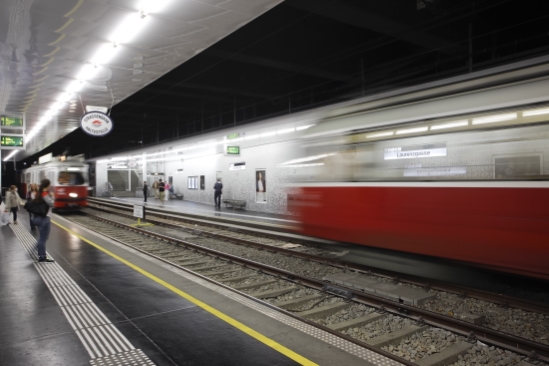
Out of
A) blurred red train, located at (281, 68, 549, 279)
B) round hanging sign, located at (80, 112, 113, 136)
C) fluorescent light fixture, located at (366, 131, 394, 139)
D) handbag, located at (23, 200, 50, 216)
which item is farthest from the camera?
round hanging sign, located at (80, 112, 113, 136)

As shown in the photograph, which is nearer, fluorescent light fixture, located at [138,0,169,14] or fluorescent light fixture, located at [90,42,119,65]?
fluorescent light fixture, located at [138,0,169,14]

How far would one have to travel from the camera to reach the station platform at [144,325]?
144 inches

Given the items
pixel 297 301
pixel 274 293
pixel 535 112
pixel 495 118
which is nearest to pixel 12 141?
pixel 274 293

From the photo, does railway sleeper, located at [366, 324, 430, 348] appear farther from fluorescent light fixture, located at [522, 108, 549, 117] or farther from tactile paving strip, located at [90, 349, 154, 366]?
fluorescent light fixture, located at [522, 108, 549, 117]

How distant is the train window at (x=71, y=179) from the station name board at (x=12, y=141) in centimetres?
240

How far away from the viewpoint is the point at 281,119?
49.5ft

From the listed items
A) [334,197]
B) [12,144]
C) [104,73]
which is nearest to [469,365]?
[334,197]

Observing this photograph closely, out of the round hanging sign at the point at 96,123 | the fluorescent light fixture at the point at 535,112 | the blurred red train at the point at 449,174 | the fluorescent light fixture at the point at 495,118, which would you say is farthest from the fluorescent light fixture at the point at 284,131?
the fluorescent light fixture at the point at 535,112

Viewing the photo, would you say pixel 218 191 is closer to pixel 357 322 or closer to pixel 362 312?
pixel 362 312

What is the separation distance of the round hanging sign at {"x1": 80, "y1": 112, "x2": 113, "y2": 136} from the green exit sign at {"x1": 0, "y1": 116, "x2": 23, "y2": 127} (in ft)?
20.9

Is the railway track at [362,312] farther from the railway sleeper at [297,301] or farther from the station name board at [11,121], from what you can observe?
the station name board at [11,121]

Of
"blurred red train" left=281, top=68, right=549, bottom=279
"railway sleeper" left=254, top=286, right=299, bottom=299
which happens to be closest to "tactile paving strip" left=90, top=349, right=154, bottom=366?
"railway sleeper" left=254, top=286, right=299, bottom=299

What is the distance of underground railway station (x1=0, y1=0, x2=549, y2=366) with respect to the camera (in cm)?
423

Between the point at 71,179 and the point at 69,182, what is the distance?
0.19m
